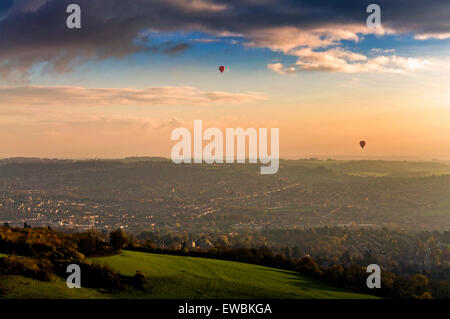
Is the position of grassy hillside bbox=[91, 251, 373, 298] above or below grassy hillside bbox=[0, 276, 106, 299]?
below

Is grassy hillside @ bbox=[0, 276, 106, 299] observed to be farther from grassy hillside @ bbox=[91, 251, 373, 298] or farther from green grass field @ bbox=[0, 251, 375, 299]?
grassy hillside @ bbox=[91, 251, 373, 298]

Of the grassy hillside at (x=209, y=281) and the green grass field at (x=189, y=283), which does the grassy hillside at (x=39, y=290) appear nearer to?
the green grass field at (x=189, y=283)

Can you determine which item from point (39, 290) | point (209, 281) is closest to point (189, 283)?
point (209, 281)

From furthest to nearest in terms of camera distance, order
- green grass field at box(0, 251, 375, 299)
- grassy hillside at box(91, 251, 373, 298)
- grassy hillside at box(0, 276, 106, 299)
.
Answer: grassy hillside at box(91, 251, 373, 298) → green grass field at box(0, 251, 375, 299) → grassy hillside at box(0, 276, 106, 299)

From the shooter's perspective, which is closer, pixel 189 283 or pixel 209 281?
pixel 189 283

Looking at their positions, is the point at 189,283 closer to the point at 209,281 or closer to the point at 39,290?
the point at 209,281

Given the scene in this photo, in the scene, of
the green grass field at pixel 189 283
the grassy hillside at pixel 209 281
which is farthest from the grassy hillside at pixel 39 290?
the grassy hillside at pixel 209 281

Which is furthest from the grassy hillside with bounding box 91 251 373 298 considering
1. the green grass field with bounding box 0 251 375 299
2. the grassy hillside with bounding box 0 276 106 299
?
the grassy hillside with bounding box 0 276 106 299
